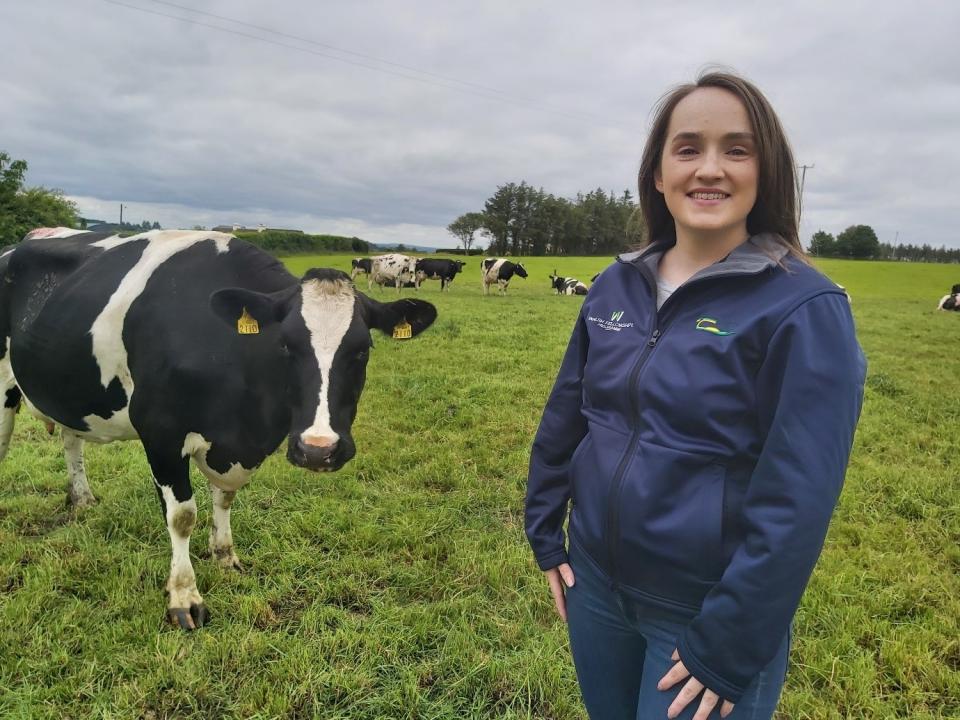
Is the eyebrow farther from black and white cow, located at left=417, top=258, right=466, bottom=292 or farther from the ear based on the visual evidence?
black and white cow, located at left=417, top=258, right=466, bottom=292

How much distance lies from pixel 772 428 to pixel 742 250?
0.50 meters

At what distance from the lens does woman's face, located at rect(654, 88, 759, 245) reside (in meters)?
1.56

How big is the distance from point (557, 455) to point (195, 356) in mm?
2437

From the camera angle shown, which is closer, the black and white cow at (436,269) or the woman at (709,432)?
the woman at (709,432)

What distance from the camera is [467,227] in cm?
8544

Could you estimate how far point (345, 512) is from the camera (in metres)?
4.68

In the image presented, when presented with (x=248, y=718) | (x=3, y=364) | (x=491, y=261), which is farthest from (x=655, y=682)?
(x=491, y=261)

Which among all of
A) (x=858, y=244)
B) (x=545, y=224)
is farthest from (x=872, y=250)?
(x=545, y=224)

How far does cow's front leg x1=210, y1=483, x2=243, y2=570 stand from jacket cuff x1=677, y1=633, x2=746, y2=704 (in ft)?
11.3

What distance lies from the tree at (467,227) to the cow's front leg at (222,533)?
8067cm

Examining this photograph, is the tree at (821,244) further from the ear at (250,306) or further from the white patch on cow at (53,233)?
the white patch on cow at (53,233)

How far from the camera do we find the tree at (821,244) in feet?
6.31

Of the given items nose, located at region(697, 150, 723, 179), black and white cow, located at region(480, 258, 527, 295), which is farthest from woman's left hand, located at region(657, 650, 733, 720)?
black and white cow, located at region(480, 258, 527, 295)

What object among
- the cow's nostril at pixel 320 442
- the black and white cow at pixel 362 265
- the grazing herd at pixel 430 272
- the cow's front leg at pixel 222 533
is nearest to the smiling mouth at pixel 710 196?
the cow's nostril at pixel 320 442
